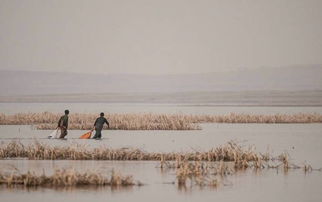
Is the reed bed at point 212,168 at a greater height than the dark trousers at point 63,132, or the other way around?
the dark trousers at point 63,132

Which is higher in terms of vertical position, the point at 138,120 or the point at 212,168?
the point at 138,120

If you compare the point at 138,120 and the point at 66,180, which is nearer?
the point at 66,180

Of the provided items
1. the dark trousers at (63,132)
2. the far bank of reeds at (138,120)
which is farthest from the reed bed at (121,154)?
the far bank of reeds at (138,120)

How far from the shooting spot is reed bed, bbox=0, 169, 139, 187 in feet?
71.1

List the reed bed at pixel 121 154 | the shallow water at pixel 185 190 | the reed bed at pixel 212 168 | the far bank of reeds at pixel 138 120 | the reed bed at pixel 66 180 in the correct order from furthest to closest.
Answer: the far bank of reeds at pixel 138 120 → the reed bed at pixel 121 154 → the reed bed at pixel 212 168 → the reed bed at pixel 66 180 → the shallow water at pixel 185 190

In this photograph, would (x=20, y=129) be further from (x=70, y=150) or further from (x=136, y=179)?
(x=136, y=179)

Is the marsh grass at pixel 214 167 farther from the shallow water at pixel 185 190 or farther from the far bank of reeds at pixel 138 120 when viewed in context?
the far bank of reeds at pixel 138 120

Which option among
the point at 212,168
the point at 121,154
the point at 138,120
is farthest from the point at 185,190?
the point at 138,120

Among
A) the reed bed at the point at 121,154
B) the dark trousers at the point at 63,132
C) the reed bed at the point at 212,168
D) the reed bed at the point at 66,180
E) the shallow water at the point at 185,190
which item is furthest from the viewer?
the dark trousers at the point at 63,132

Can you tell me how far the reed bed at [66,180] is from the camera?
71.1 feet

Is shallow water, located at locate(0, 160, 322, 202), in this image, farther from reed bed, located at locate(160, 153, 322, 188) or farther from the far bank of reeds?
the far bank of reeds

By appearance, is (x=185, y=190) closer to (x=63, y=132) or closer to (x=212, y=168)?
(x=212, y=168)

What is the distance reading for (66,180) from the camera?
71.3ft

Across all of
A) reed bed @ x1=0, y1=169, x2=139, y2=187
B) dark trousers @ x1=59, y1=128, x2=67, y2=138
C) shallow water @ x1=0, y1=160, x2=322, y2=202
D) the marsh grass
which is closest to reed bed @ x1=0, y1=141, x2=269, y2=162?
the marsh grass
